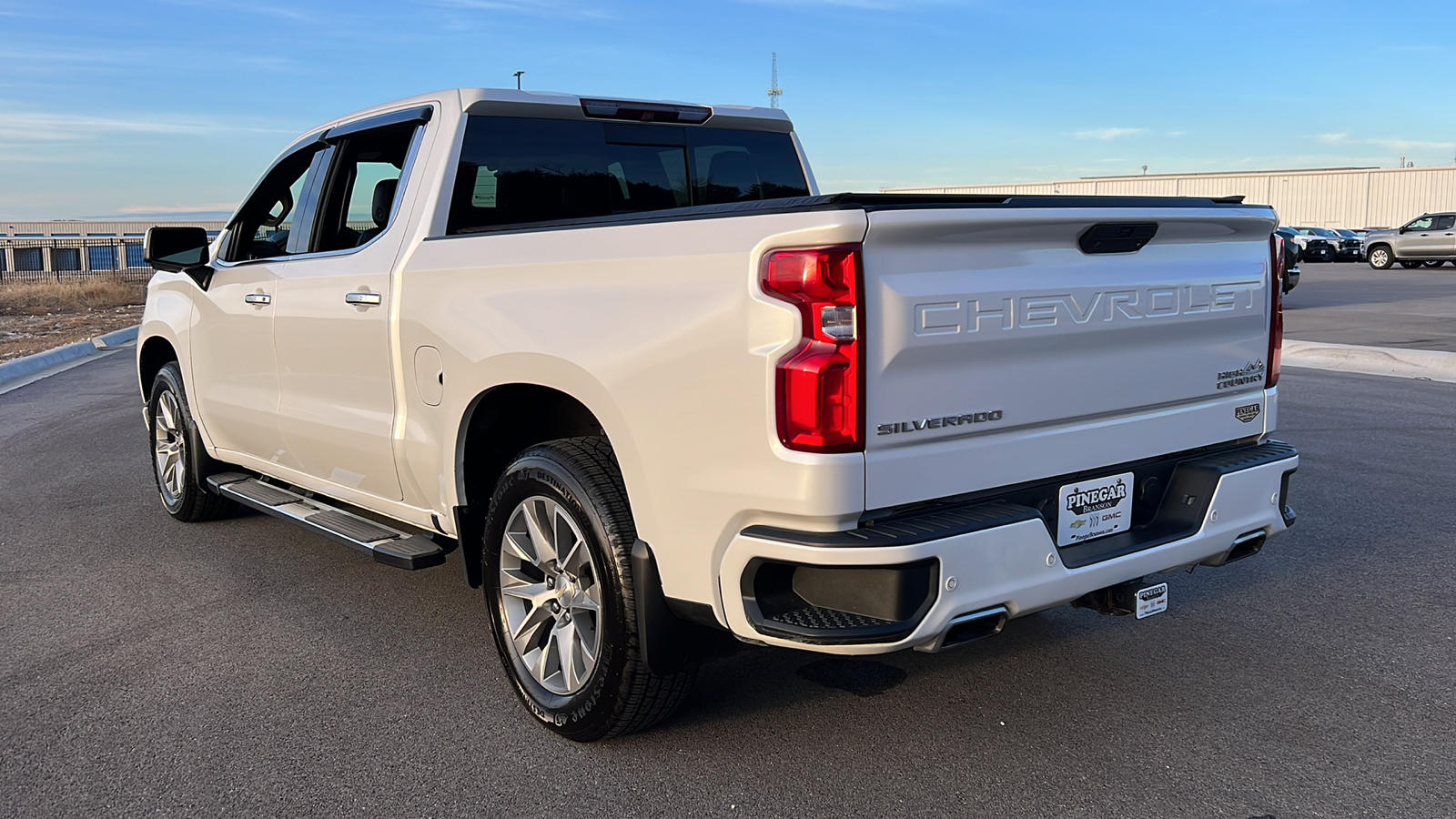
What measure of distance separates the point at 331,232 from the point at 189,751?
7.48 ft

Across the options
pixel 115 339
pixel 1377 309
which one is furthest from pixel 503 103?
pixel 1377 309

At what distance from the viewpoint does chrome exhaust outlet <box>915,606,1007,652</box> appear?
118 inches

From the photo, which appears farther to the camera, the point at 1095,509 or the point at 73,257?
the point at 73,257

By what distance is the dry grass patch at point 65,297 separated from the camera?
1183 inches

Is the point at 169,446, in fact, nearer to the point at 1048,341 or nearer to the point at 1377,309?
the point at 1048,341

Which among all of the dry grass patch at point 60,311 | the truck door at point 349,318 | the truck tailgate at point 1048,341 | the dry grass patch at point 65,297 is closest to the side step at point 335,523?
the truck door at point 349,318

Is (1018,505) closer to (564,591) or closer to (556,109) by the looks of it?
(564,591)

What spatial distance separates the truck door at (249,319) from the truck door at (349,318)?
16 cm

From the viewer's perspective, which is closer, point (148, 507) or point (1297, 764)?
point (1297, 764)

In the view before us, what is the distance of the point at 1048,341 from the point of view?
3.20 m

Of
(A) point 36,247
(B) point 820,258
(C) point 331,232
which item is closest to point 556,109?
(C) point 331,232

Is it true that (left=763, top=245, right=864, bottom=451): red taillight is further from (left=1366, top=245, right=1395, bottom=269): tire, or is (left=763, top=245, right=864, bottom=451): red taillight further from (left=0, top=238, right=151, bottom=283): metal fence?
(left=0, top=238, right=151, bottom=283): metal fence

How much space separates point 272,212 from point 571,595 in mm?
2947

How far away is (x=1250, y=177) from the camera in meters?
69.1
